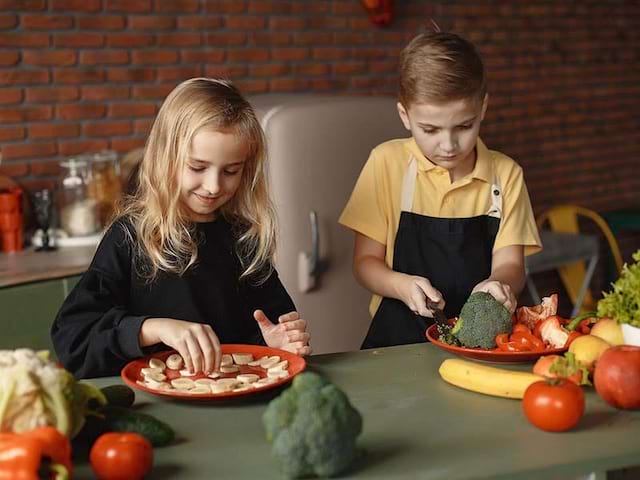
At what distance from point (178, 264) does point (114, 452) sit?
2.93ft

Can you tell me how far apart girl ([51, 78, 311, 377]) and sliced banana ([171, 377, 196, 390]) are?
0.30 feet

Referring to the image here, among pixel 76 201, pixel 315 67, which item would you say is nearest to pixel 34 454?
pixel 76 201

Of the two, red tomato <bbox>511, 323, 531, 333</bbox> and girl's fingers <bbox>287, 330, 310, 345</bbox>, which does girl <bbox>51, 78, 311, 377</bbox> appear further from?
red tomato <bbox>511, 323, 531, 333</bbox>

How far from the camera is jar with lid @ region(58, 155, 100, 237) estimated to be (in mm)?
4020

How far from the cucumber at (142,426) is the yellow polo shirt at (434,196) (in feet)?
3.82

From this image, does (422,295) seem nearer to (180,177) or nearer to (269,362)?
(269,362)

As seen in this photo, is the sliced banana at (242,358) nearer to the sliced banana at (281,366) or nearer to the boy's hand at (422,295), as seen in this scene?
the sliced banana at (281,366)

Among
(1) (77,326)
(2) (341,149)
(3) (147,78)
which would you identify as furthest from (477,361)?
(3) (147,78)

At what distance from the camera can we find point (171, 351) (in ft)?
6.43

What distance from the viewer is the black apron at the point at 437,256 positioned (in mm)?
2570

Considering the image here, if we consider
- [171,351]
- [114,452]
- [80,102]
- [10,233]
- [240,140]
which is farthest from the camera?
[80,102]

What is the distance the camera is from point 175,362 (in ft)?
6.22

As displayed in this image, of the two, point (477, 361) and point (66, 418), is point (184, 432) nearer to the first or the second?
point (66, 418)

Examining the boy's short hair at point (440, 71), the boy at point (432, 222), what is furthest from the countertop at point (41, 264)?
the boy's short hair at point (440, 71)
